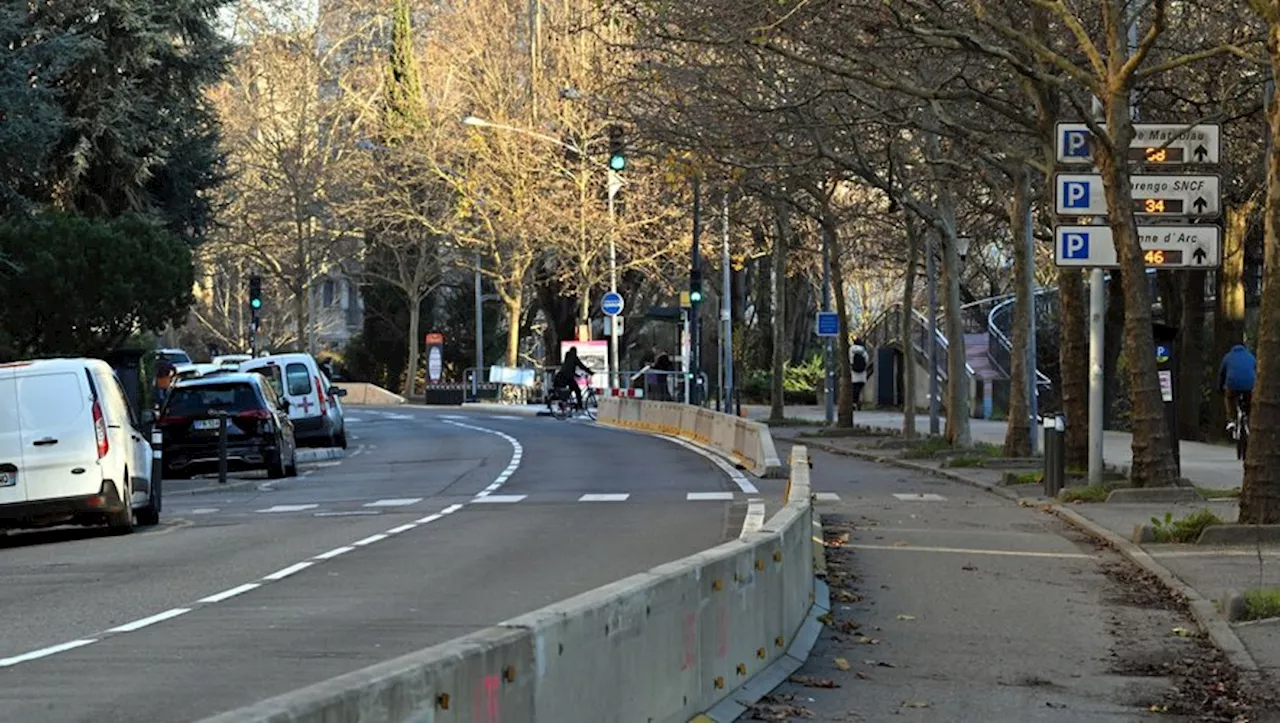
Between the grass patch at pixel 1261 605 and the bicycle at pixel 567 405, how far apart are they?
41.6 m

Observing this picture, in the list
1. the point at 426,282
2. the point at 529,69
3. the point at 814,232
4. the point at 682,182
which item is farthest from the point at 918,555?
the point at 426,282

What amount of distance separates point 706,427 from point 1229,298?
9934 mm

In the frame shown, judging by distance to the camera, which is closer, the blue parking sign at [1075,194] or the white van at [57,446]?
the white van at [57,446]

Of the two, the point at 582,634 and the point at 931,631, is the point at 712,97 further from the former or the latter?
the point at 582,634

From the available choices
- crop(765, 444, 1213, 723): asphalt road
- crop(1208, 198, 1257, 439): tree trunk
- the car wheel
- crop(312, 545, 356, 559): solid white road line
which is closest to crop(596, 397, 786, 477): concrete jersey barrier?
crop(765, 444, 1213, 723): asphalt road

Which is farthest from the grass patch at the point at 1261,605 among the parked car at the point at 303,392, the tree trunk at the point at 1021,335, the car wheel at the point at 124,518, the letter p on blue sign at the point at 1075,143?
the parked car at the point at 303,392

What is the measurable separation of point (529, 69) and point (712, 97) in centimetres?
3527

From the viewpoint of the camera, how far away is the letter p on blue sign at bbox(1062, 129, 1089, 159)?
2256 cm

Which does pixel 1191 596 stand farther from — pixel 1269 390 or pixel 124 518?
pixel 124 518

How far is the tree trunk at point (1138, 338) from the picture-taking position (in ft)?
70.1

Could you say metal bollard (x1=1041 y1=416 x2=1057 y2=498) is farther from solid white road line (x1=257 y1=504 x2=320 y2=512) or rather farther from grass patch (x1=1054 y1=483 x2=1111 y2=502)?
solid white road line (x1=257 y1=504 x2=320 y2=512)

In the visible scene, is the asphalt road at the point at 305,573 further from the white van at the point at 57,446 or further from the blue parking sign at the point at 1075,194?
the blue parking sign at the point at 1075,194

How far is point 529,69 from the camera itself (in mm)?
65188

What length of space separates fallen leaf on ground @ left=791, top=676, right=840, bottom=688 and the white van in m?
10.6
